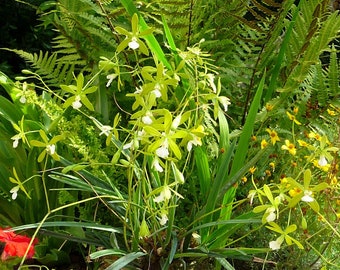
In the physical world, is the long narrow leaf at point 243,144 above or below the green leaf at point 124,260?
above

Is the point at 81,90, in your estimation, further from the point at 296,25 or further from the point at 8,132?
the point at 296,25

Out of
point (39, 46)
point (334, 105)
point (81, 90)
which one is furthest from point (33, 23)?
point (81, 90)

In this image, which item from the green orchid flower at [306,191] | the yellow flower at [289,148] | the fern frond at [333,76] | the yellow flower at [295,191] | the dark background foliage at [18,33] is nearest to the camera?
the green orchid flower at [306,191]

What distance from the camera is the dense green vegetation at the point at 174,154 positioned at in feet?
4.66

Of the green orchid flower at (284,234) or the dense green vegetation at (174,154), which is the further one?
the dense green vegetation at (174,154)

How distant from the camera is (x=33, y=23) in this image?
3.65m

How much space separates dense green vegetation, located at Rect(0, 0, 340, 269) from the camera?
1.42m

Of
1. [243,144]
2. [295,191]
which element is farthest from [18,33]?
[295,191]

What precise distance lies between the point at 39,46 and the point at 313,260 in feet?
7.58

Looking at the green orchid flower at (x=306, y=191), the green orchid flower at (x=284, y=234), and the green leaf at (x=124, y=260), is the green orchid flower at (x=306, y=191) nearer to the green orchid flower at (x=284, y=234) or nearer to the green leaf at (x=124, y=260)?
the green orchid flower at (x=284, y=234)

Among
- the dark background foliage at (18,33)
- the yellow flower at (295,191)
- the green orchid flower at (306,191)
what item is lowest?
the dark background foliage at (18,33)

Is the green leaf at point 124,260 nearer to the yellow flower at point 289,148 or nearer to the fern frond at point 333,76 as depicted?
the yellow flower at point 289,148

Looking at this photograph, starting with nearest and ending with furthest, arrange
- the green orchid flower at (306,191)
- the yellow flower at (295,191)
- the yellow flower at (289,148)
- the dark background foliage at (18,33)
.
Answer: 1. the green orchid flower at (306,191)
2. the yellow flower at (295,191)
3. the yellow flower at (289,148)
4. the dark background foliage at (18,33)

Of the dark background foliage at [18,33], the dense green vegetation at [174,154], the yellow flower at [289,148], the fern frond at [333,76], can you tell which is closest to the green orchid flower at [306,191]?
the dense green vegetation at [174,154]
